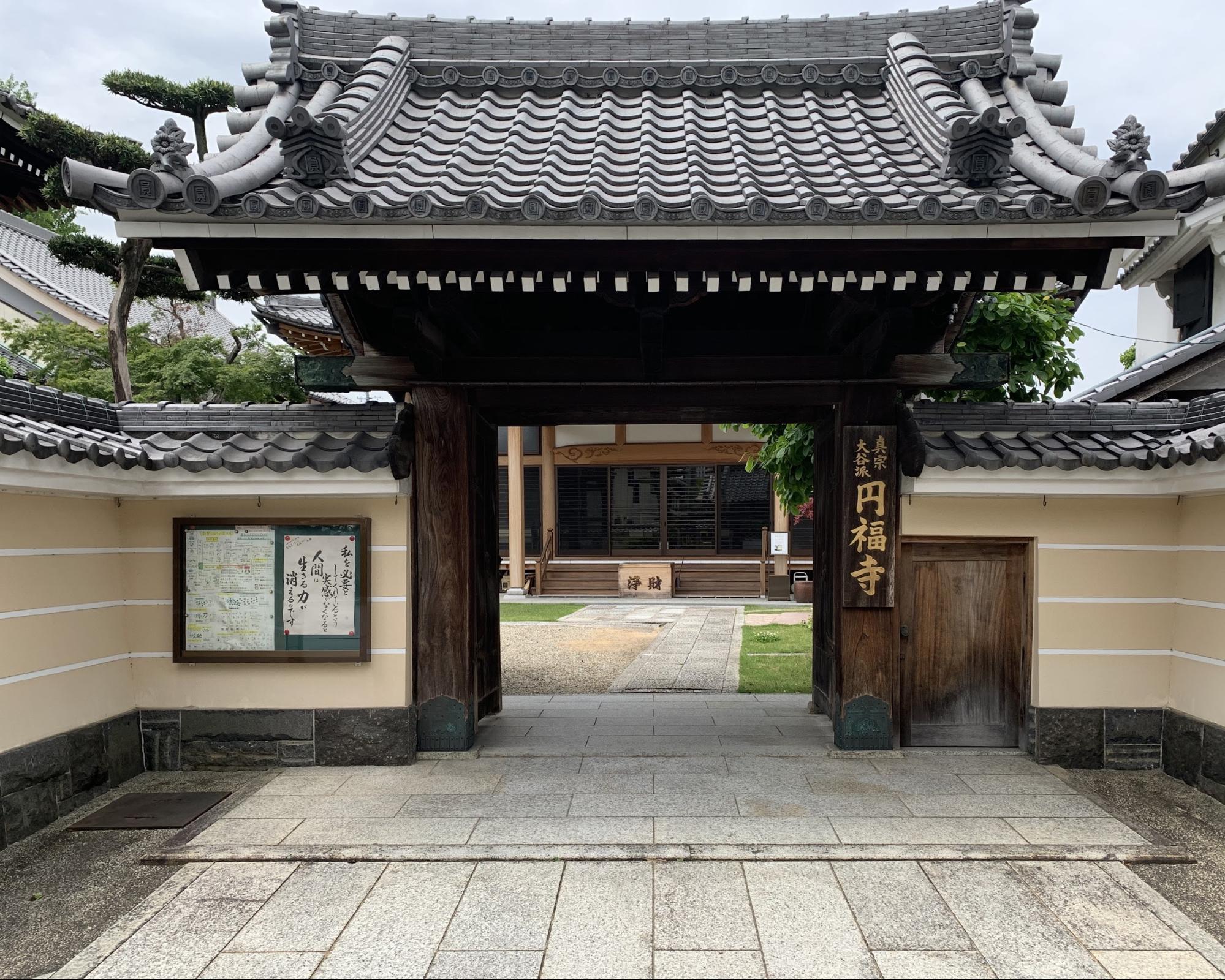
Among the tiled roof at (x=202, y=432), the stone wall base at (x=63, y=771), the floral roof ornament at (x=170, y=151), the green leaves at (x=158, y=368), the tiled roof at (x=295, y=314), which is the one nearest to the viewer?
the floral roof ornament at (x=170, y=151)

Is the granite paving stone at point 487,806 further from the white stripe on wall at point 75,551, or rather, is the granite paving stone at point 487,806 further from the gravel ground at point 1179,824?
the gravel ground at point 1179,824

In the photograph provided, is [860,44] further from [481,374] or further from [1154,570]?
[1154,570]

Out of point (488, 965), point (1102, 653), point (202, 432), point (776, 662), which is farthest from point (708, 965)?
point (776, 662)

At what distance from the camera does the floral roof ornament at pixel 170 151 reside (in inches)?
177

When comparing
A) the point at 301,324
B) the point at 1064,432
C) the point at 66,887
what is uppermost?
the point at 301,324

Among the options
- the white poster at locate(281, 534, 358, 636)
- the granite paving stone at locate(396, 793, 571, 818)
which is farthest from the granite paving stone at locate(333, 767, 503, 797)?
the white poster at locate(281, 534, 358, 636)

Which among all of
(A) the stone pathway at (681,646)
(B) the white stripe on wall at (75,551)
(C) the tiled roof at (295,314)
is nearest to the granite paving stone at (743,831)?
(A) the stone pathway at (681,646)

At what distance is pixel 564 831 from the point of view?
4895 millimetres

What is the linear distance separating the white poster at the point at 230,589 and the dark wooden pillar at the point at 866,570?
4.91 metres

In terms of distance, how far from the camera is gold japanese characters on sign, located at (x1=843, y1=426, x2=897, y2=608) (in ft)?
20.6

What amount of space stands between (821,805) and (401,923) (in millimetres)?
2974

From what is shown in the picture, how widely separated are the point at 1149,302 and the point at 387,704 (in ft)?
67.6

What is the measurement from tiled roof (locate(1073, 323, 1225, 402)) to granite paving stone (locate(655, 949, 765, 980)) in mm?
8032

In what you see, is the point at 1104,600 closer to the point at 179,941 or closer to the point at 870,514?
the point at 870,514
